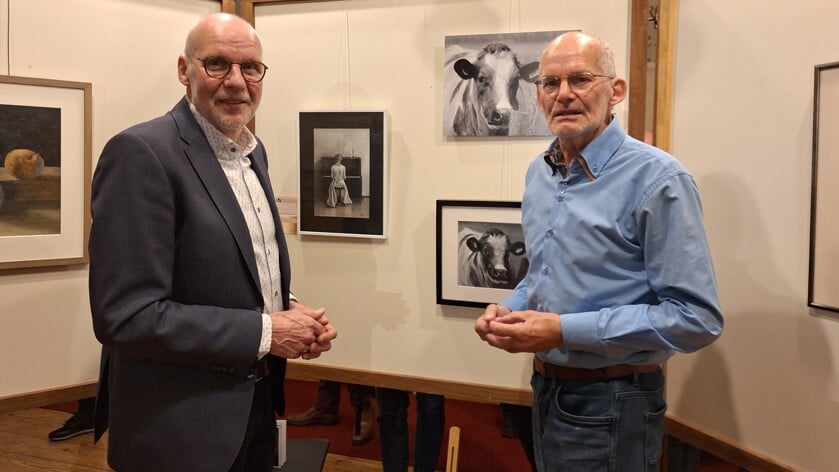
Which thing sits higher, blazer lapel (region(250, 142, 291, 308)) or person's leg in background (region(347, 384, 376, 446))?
blazer lapel (region(250, 142, 291, 308))

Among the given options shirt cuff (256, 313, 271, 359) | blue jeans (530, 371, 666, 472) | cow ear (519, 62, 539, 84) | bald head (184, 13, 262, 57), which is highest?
cow ear (519, 62, 539, 84)

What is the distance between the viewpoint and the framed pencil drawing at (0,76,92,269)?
235 cm

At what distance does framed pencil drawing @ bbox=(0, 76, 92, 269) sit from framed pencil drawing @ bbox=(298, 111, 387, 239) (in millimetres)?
893

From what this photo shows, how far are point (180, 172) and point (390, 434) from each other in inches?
67.3

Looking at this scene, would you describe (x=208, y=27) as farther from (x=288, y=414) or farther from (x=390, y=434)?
(x=288, y=414)

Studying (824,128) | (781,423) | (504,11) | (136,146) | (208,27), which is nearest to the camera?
(136,146)

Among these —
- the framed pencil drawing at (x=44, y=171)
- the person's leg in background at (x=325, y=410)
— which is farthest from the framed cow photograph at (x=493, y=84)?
the person's leg in background at (x=325, y=410)

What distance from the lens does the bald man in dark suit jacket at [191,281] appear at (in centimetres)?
140

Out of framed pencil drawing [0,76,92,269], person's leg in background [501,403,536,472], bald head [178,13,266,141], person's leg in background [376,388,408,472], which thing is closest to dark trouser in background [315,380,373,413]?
person's leg in background [376,388,408,472]

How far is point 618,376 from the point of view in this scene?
167 cm

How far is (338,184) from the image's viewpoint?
8.93 ft

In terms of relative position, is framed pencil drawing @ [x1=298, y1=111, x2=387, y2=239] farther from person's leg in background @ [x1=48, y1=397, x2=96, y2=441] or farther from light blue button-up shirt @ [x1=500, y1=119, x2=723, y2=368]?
person's leg in background @ [x1=48, y1=397, x2=96, y2=441]

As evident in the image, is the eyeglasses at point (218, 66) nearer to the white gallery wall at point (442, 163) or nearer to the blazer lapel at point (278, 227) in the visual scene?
the blazer lapel at point (278, 227)

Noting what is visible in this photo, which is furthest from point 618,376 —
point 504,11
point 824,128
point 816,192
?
point 504,11
